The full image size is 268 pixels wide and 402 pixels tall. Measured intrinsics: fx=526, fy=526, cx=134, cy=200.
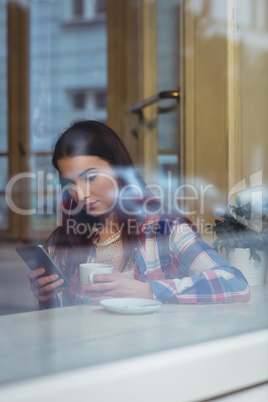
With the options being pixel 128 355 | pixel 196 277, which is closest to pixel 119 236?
pixel 196 277

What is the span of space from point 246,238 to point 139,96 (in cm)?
114

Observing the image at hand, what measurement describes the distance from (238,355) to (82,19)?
2180mm

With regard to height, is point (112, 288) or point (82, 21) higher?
point (82, 21)

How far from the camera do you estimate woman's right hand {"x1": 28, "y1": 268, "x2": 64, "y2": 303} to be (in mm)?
952

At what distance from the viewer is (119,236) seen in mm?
1119

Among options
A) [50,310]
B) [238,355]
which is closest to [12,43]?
[50,310]

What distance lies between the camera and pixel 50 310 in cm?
81

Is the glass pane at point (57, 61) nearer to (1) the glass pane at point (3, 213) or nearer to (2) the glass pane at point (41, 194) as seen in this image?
(2) the glass pane at point (41, 194)

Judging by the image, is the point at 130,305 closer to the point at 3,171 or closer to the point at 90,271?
the point at 90,271

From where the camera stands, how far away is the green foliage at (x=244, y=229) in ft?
3.60

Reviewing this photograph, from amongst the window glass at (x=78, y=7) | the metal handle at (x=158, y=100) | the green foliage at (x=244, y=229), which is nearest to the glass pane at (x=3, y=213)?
the metal handle at (x=158, y=100)

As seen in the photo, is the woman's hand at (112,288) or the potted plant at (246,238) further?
the potted plant at (246,238)

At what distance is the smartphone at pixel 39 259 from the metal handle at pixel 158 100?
2.64 feet

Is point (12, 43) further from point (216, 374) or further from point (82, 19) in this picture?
point (216, 374)
